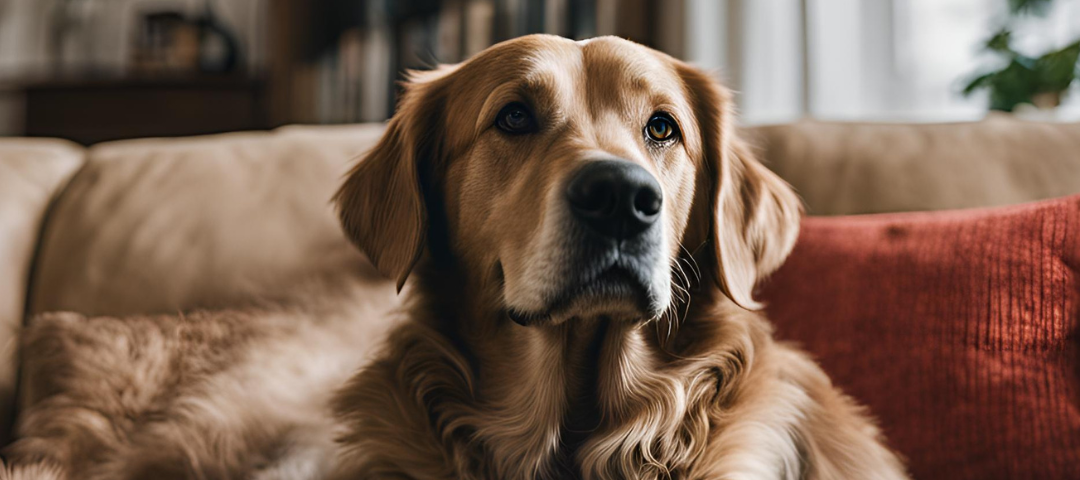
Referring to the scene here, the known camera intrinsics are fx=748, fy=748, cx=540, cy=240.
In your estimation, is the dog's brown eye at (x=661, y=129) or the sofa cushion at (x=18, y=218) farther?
the sofa cushion at (x=18, y=218)

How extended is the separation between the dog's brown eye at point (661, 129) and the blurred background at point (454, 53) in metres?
0.28

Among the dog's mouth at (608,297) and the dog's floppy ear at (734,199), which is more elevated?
the dog's floppy ear at (734,199)

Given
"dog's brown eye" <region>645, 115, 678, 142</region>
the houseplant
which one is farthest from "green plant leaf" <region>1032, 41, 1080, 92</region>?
"dog's brown eye" <region>645, 115, 678, 142</region>

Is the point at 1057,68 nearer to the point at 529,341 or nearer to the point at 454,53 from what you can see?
the point at 529,341

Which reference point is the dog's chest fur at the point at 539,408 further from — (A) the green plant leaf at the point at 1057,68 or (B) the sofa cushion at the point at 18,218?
(A) the green plant leaf at the point at 1057,68

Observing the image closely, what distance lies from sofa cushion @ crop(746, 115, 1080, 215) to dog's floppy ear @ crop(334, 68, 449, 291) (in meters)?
0.88

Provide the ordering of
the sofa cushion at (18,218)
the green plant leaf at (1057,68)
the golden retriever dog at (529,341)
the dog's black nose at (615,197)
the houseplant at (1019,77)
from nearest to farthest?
1. the dog's black nose at (615,197)
2. the golden retriever dog at (529,341)
3. the sofa cushion at (18,218)
4. the green plant leaf at (1057,68)
5. the houseplant at (1019,77)

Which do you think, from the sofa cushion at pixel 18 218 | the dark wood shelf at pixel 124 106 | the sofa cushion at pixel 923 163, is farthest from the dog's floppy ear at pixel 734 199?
the dark wood shelf at pixel 124 106

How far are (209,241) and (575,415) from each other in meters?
0.97

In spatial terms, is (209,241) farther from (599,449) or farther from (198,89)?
(198,89)

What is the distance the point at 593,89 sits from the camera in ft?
3.93

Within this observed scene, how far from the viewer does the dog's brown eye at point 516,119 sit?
1.19m

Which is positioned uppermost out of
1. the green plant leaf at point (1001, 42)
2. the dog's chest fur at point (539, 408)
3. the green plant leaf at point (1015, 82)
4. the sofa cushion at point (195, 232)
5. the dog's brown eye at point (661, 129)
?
the green plant leaf at point (1001, 42)

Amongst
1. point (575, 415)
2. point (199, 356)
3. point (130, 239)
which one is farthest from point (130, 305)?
point (575, 415)
